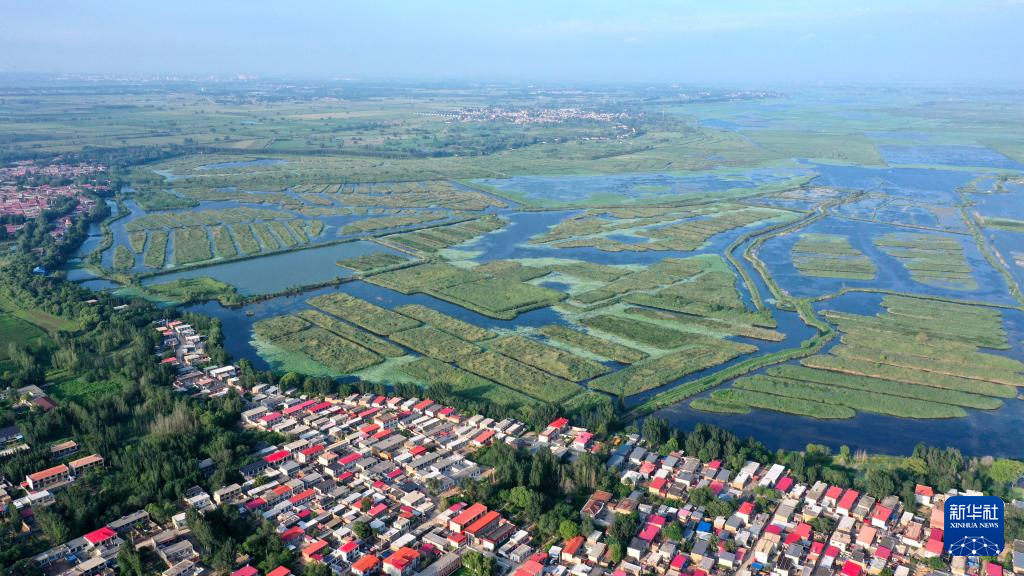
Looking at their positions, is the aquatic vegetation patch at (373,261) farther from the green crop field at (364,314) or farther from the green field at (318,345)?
the green field at (318,345)

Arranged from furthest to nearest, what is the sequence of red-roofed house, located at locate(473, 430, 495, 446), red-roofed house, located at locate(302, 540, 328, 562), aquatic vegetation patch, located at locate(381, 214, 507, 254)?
aquatic vegetation patch, located at locate(381, 214, 507, 254) < red-roofed house, located at locate(473, 430, 495, 446) < red-roofed house, located at locate(302, 540, 328, 562)

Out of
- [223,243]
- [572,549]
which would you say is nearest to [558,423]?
[572,549]

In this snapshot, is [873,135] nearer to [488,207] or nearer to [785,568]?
[488,207]

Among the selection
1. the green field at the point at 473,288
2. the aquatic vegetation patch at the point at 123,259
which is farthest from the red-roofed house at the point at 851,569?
the aquatic vegetation patch at the point at 123,259

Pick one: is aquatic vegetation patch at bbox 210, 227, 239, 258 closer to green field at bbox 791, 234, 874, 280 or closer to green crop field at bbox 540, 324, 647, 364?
green crop field at bbox 540, 324, 647, 364

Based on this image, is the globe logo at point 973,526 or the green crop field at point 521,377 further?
the green crop field at point 521,377

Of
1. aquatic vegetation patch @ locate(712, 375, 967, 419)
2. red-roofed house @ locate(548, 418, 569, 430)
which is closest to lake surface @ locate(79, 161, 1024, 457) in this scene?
aquatic vegetation patch @ locate(712, 375, 967, 419)
